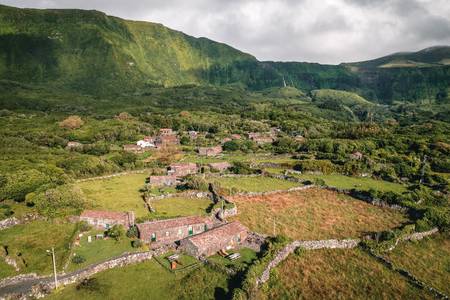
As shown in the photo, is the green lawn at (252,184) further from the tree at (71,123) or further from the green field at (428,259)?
the tree at (71,123)

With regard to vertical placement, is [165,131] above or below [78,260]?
below

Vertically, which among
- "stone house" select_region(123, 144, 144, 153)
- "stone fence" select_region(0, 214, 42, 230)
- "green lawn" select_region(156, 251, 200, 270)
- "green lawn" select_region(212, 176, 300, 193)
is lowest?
"stone house" select_region(123, 144, 144, 153)

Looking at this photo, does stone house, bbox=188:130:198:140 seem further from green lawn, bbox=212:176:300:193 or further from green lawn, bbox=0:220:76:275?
green lawn, bbox=0:220:76:275

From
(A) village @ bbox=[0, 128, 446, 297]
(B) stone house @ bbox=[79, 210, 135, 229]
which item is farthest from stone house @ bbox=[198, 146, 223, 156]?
(B) stone house @ bbox=[79, 210, 135, 229]

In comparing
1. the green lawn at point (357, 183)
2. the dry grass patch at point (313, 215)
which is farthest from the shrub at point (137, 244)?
the green lawn at point (357, 183)

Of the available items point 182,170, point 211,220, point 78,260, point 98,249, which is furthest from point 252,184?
point 78,260

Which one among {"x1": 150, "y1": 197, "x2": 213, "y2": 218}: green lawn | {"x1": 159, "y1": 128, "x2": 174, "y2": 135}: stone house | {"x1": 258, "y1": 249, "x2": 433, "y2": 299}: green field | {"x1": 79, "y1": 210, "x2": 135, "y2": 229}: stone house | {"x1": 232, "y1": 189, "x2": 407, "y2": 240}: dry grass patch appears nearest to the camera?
{"x1": 258, "y1": 249, "x2": 433, "y2": 299}: green field

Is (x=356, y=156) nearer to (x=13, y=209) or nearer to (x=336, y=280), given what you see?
(x=336, y=280)
